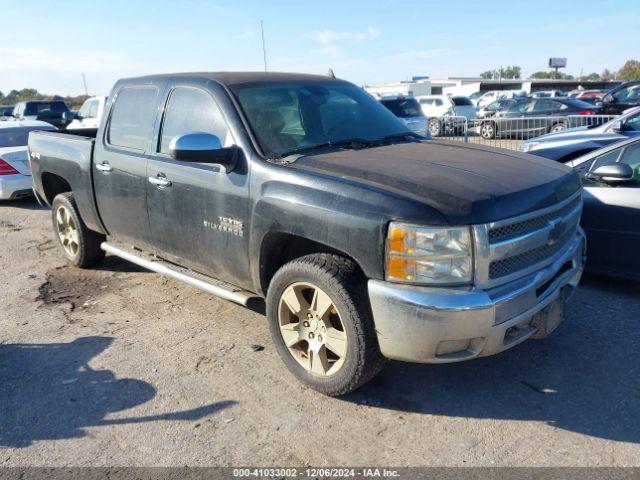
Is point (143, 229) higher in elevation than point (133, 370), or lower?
higher

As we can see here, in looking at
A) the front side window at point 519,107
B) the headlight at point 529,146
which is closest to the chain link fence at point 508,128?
the front side window at point 519,107

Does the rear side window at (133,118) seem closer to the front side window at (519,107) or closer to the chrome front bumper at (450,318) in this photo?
the chrome front bumper at (450,318)

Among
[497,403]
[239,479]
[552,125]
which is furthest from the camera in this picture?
[552,125]

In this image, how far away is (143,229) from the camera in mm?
4555

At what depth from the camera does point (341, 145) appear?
3.88 m

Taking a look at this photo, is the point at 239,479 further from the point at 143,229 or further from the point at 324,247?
the point at 143,229

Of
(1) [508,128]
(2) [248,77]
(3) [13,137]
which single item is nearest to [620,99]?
(1) [508,128]

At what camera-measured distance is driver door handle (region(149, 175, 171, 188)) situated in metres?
4.13

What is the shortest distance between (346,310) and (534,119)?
14.8m

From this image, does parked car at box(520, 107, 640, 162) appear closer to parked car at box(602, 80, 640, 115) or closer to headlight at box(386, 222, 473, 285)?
headlight at box(386, 222, 473, 285)

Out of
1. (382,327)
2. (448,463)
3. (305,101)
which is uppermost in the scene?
(305,101)

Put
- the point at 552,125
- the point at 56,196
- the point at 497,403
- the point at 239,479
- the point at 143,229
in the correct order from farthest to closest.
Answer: the point at 552,125
the point at 56,196
the point at 143,229
the point at 497,403
the point at 239,479

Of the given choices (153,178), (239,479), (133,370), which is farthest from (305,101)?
(239,479)

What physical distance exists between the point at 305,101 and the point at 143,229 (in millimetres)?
1719
